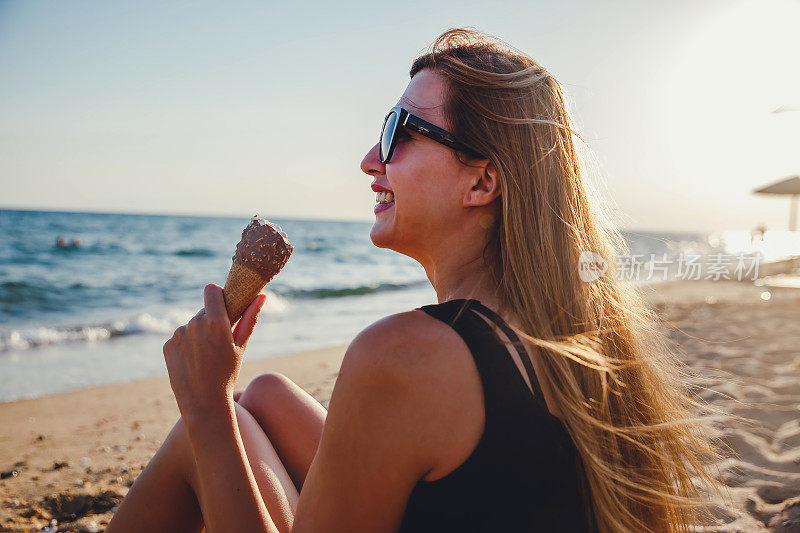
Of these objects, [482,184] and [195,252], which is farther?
[195,252]

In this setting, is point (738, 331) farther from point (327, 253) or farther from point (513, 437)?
point (327, 253)

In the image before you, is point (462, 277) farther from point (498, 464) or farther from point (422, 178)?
point (498, 464)

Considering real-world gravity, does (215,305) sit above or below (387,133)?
below

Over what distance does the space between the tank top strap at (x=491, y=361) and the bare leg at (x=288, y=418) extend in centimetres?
112

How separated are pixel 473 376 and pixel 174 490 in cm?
134

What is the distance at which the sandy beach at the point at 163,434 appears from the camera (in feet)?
9.98

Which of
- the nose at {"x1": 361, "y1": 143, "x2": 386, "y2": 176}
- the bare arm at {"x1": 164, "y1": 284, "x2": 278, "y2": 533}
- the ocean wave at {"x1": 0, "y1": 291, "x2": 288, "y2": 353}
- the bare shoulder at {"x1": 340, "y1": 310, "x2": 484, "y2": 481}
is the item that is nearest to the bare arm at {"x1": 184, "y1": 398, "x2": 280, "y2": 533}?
the bare arm at {"x1": 164, "y1": 284, "x2": 278, "y2": 533}

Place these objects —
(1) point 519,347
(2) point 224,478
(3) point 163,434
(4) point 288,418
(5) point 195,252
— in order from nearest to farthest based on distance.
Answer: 1. (1) point 519,347
2. (2) point 224,478
3. (4) point 288,418
4. (3) point 163,434
5. (5) point 195,252

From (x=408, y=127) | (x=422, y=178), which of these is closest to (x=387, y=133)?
(x=408, y=127)

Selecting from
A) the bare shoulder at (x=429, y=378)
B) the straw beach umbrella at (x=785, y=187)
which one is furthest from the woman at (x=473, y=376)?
the straw beach umbrella at (x=785, y=187)

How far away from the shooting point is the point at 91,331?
9758mm

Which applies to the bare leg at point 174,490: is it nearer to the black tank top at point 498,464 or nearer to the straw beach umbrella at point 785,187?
the black tank top at point 498,464

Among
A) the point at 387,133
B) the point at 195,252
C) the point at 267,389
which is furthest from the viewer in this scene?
the point at 195,252

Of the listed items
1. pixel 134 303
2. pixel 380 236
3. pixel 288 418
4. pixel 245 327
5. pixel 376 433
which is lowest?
pixel 134 303
